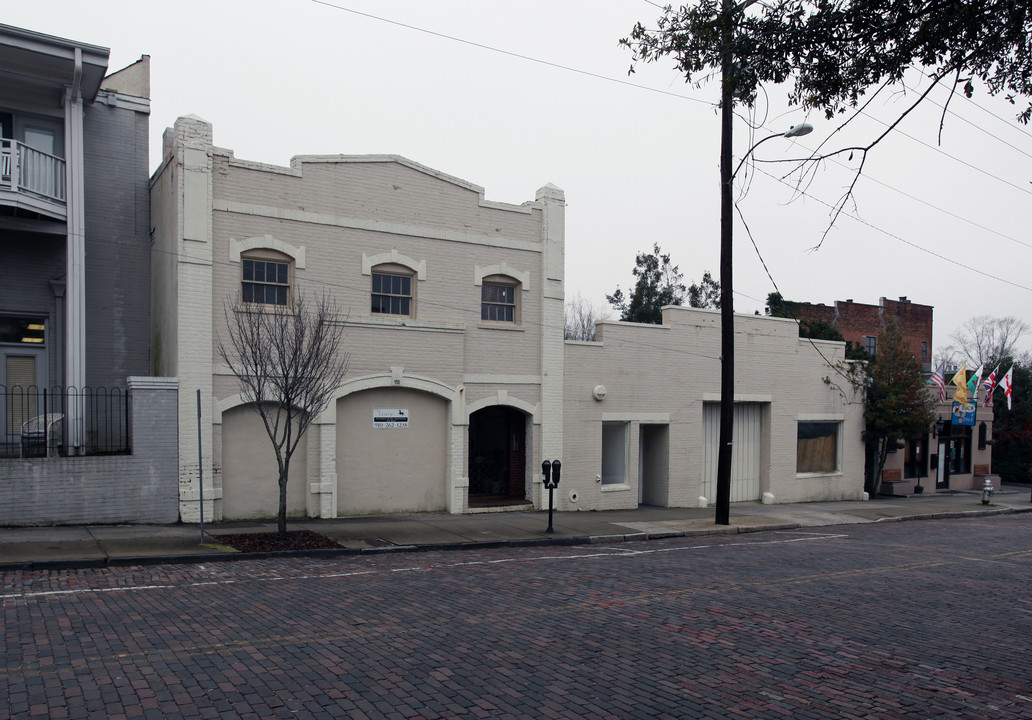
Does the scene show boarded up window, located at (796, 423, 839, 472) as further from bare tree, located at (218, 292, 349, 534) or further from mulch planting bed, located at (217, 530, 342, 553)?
mulch planting bed, located at (217, 530, 342, 553)

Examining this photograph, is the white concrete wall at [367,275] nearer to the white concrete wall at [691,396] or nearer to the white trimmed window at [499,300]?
the white trimmed window at [499,300]

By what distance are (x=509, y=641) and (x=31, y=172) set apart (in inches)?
555

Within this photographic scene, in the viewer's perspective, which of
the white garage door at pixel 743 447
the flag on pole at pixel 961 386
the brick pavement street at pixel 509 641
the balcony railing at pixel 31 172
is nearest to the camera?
the brick pavement street at pixel 509 641

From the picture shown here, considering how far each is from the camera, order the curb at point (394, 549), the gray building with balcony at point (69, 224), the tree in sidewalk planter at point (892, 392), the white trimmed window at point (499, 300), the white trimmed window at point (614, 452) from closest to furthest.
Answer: the curb at point (394, 549) < the gray building with balcony at point (69, 224) < the white trimmed window at point (499, 300) < the white trimmed window at point (614, 452) < the tree in sidewalk planter at point (892, 392)

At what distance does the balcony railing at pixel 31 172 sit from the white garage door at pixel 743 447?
55.4 ft

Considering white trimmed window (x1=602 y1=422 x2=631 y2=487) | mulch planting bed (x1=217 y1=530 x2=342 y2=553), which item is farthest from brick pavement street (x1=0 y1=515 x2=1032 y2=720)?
white trimmed window (x1=602 y1=422 x2=631 y2=487)

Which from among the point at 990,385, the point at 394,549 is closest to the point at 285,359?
the point at 394,549

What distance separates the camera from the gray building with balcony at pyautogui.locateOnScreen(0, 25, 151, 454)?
631 inches

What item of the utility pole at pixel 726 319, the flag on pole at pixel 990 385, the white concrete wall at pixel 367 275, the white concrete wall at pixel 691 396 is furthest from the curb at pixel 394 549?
the flag on pole at pixel 990 385

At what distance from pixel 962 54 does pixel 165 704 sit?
8961 mm

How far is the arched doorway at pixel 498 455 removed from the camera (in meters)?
20.1

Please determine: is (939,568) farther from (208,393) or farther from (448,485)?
(208,393)

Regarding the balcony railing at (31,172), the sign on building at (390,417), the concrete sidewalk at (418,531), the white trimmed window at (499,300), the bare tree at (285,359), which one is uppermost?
the balcony railing at (31,172)

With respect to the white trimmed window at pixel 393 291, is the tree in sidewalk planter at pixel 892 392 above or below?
below
